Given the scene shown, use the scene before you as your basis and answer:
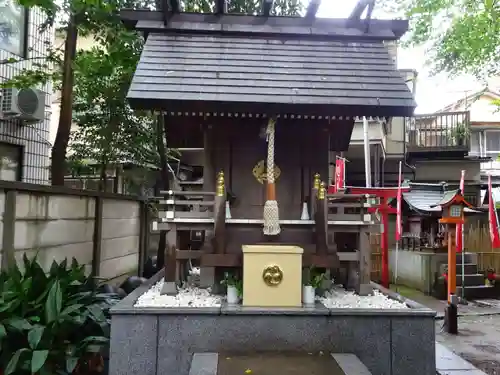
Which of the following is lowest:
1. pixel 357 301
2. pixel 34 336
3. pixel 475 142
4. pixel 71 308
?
pixel 34 336

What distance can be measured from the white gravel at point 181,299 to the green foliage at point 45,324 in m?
0.66

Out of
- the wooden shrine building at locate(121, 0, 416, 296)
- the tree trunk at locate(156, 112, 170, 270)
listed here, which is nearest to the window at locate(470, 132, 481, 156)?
the wooden shrine building at locate(121, 0, 416, 296)

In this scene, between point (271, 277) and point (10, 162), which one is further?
point (10, 162)

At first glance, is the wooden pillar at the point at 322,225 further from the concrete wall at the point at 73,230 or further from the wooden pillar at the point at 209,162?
the concrete wall at the point at 73,230

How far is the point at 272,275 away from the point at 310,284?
737 millimetres

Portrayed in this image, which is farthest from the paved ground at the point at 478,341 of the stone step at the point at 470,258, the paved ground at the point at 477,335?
the stone step at the point at 470,258

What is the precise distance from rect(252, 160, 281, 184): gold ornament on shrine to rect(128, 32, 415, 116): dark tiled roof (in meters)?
1.76

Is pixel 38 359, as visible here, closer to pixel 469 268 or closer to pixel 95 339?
pixel 95 339

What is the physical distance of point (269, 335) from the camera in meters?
6.53

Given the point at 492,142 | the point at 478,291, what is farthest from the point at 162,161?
the point at 492,142

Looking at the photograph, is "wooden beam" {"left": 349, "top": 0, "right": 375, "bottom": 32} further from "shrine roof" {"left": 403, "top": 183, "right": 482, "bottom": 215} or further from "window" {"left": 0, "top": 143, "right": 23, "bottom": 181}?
"shrine roof" {"left": 403, "top": 183, "right": 482, "bottom": 215}

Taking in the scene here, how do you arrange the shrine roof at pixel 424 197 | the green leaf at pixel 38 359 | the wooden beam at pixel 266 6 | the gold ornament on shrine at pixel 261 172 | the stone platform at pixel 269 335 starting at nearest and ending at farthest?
1. the green leaf at pixel 38 359
2. the stone platform at pixel 269 335
3. the wooden beam at pixel 266 6
4. the gold ornament on shrine at pixel 261 172
5. the shrine roof at pixel 424 197

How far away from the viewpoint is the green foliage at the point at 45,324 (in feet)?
18.0

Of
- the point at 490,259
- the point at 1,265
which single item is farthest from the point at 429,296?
the point at 1,265
